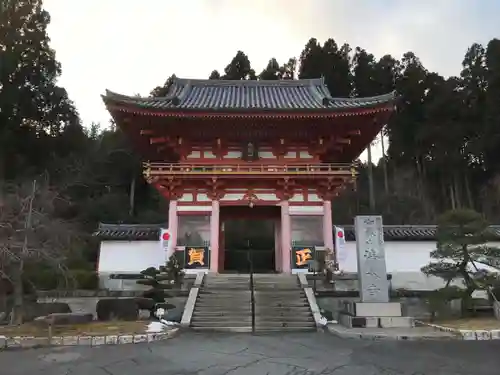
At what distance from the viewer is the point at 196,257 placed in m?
17.7

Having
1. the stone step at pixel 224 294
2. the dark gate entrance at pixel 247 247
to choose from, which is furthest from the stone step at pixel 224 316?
the dark gate entrance at pixel 247 247

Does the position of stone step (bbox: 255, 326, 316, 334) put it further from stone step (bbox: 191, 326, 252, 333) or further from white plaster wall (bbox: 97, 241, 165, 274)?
white plaster wall (bbox: 97, 241, 165, 274)

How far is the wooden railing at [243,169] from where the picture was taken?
58.4 feet

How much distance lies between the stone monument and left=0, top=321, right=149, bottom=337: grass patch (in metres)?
5.73

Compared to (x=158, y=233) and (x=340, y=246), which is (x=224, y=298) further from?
(x=340, y=246)

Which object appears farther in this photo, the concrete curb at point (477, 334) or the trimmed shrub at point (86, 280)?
the trimmed shrub at point (86, 280)

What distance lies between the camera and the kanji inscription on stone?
12.2 metres

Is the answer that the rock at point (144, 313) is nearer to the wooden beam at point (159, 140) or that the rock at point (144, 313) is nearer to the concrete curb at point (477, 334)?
the wooden beam at point (159, 140)

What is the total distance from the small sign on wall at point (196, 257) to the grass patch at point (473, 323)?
352 inches

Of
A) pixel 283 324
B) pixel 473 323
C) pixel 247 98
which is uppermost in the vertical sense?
pixel 247 98

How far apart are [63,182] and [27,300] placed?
19550mm

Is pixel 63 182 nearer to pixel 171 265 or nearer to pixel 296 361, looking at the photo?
pixel 171 265

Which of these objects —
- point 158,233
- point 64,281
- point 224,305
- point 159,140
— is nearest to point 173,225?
point 158,233

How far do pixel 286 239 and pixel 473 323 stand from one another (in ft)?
26.5
